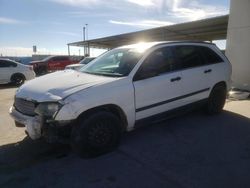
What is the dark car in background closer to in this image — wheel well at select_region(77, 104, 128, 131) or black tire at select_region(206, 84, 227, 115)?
black tire at select_region(206, 84, 227, 115)

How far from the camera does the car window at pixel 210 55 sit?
19.3ft

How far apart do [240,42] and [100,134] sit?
8.33 metres

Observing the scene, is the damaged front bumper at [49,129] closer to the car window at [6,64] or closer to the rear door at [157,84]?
the rear door at [157,84]

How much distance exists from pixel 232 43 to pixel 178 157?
26.4 ft

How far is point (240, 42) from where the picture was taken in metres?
10.4

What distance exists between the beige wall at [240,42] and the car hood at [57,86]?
7.58 metres

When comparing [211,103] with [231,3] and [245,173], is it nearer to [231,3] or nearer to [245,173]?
[245,173]

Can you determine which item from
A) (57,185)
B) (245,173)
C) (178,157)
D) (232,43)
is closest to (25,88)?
(57,185)

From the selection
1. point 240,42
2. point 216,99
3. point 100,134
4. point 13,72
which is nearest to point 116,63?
point 100,134

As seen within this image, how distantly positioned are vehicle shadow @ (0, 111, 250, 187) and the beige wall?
5446 mm

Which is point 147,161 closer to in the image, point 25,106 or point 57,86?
point 57,86

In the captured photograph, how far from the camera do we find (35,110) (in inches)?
153

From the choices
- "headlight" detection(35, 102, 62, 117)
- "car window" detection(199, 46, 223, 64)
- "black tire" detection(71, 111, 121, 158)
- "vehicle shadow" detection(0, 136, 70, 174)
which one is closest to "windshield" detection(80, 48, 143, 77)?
"black tire" detection(71, 111, 121, 158)

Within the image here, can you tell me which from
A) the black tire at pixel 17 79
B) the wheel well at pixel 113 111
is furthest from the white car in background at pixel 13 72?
the wheel well at pixel 113 111
